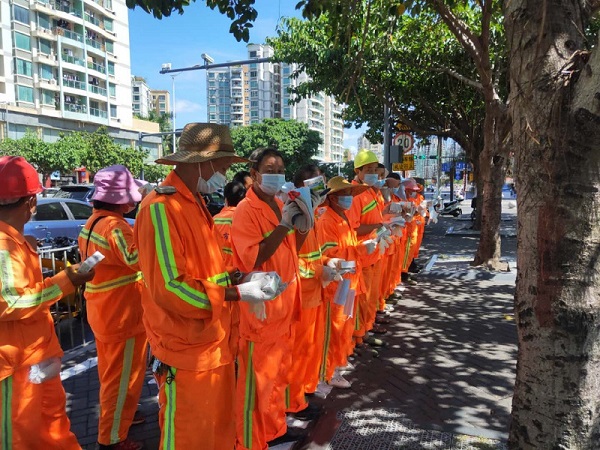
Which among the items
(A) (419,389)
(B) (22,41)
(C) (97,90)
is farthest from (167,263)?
(C) (97,90)

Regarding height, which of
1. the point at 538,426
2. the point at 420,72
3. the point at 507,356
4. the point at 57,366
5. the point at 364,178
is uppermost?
the point at 420,72

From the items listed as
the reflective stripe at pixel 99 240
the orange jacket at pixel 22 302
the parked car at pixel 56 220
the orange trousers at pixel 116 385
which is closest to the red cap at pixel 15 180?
the orange jacket at pixel 22 302

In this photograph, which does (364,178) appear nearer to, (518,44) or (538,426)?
(518,44)

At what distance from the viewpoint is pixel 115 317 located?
2.89 metres

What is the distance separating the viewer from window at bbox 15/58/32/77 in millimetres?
39875

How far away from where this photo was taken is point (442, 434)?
129 inches

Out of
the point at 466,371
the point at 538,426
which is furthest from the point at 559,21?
the point at 466,371

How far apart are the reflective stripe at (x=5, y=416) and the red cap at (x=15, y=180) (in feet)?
2.85

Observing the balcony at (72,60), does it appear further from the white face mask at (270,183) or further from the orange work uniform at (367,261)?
the white face mask at (270,183)

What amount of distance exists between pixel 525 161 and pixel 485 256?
7434 mm

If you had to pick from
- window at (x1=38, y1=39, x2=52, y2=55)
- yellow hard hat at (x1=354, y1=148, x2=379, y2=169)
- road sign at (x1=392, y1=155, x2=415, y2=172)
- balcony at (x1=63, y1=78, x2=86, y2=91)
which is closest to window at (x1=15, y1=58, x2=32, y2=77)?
window at (x1=38, y1=39, x2=52, y2=55)

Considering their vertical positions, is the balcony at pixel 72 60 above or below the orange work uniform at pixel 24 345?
above

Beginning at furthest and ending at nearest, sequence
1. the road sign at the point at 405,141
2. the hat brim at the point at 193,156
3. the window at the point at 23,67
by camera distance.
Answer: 1. the window at the point at 23,67
2. the road sign at the point at 405,141
3. the hat brim at the point at 193,156

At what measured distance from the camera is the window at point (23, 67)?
3988 cm
